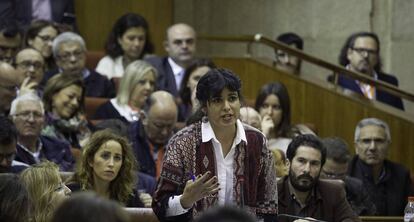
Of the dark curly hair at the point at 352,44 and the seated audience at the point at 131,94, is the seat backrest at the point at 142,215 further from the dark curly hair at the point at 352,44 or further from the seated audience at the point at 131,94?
the dark curly hair at the point at 352,44

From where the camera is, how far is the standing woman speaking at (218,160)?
4.54m

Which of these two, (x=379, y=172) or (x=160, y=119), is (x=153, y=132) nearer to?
(x=160, y=119)

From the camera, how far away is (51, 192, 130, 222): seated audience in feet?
8.77

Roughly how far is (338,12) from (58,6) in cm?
245

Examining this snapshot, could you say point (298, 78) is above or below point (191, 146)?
above

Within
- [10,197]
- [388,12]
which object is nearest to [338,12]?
[388,12]

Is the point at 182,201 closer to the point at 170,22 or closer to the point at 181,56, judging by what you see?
the point at 181,56

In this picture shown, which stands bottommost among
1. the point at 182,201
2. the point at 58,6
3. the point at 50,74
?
the point at 182,201

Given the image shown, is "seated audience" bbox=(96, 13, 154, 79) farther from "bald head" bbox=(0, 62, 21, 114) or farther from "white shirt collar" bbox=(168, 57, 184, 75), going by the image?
"bald head" bbox=(0, 62, 21, 114)

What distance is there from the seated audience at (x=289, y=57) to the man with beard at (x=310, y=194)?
2.97 meters

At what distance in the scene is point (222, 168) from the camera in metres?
4.56

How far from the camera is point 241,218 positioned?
267 centimetres

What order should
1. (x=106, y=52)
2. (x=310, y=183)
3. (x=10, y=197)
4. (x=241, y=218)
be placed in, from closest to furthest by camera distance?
(x=241, y=218) → (x=10, y=197) → (x=310, y=183) → (x=106, y=52)

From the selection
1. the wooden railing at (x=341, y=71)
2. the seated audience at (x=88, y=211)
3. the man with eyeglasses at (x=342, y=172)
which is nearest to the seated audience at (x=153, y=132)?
the man with eyeglasses at (x=342, y=172)
